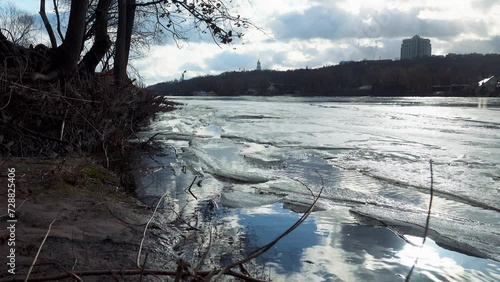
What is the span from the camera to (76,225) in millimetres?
3961

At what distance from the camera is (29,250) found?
10.1ft

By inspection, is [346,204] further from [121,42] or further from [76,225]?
[121,42]

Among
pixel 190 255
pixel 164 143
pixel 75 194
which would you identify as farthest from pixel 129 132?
pixel 190 255

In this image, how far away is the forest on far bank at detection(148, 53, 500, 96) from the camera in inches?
3051

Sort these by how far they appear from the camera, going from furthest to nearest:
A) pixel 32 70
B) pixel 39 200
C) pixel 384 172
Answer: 1. pixel 32 70
2. pixel 384 172
3. pixel 39 200

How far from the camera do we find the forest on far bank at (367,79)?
77.5 m

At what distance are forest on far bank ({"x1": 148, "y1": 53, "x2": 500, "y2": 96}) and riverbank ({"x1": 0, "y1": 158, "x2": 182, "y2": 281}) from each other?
6190 centimetres

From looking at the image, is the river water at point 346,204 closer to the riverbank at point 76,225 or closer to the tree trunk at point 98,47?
the riverbank at point 76,225

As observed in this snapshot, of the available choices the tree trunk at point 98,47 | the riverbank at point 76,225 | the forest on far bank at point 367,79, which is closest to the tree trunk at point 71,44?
the tree trunk at point 98,47

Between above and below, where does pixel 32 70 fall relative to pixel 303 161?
above

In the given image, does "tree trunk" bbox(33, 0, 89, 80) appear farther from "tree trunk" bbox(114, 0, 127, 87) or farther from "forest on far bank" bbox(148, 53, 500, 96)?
"forest on far bank" bbox(148, 53, 500, 96)

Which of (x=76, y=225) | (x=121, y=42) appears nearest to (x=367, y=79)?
(x=121, y=42)

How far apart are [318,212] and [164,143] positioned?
7.16 meters

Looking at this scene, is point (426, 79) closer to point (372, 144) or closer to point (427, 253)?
point (372, 144)
